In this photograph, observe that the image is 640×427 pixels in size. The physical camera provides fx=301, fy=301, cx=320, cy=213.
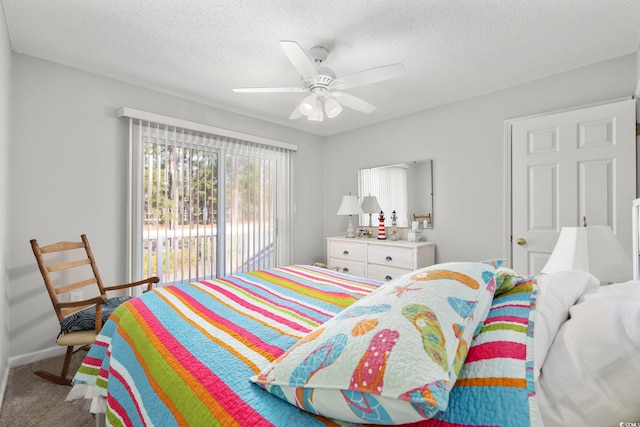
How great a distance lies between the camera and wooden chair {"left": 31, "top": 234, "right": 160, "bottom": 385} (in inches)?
78.6

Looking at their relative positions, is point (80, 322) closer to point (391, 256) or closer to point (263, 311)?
point (263, 311)

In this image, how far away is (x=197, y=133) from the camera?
11.0 ft

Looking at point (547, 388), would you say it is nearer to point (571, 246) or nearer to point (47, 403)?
point (571, 246)

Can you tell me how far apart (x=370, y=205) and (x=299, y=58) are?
8.62 feet

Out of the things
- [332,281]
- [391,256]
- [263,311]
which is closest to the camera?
[263,311]

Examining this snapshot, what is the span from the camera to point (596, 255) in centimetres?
137

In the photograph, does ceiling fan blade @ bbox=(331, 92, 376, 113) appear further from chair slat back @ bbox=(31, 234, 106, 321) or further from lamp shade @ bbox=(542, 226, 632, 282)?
chair slat back @ bbox=(31, 234, 106, 321)

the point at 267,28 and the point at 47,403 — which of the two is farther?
the point at 267,28

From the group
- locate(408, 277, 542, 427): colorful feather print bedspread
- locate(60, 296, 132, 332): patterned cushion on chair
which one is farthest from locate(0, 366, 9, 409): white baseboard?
locate(408, 277, 542, 427): colorful feather print bedspread

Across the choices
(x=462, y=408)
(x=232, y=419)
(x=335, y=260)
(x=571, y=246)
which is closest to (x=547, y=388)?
(x=462, y=408)

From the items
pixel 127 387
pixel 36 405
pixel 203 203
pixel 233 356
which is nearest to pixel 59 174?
pixel 203 203

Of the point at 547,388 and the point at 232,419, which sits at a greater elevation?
the point at 547,388

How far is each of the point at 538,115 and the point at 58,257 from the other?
443 cm

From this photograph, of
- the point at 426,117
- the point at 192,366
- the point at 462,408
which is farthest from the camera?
the point at 426,117
